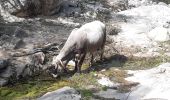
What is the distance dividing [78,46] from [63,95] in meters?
2.92

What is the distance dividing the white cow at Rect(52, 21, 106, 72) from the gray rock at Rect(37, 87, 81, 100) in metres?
1.75

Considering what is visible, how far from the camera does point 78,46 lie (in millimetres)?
14930

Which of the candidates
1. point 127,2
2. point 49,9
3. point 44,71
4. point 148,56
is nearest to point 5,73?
point 44,71

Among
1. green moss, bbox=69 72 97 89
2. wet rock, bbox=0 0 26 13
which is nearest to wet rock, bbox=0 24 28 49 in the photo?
wet rock, bbox=0 0 26 13

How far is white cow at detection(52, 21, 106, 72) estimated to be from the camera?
48.4 feet

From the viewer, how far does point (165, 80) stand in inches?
516

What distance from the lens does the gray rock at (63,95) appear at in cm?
1230

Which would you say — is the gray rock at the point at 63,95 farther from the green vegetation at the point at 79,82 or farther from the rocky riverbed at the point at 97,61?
the green vegetation at the point at 79,82

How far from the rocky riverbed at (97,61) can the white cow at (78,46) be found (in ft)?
1.67

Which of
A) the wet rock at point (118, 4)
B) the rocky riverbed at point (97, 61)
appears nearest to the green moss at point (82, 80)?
the rocky riverbed at point (97, 61)

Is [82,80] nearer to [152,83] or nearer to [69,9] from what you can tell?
[152,83]

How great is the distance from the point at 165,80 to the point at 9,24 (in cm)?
845

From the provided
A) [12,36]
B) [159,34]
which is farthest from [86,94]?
[159,34]

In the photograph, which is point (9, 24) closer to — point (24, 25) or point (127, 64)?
point (24, 25)
